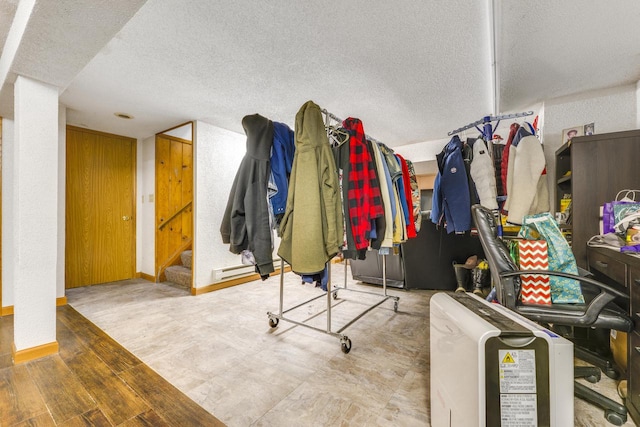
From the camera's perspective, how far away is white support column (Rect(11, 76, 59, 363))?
1699 mm

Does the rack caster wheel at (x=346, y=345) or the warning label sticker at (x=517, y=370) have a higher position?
the warning label sticker at (x=517, y=370)

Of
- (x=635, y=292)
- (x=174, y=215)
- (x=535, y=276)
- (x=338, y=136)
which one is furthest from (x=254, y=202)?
(x=174, y=215)

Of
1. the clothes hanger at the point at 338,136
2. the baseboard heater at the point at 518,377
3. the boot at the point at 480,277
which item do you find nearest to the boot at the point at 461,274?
the boot at the point at 480,277

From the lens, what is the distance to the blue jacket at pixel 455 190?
2.29 metres

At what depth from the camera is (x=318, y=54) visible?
1.96 m

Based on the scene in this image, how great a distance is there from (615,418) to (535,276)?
2.12ft

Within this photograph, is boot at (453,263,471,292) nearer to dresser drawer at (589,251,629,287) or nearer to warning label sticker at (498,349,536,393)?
dresser drawer at (589,251,629,287)

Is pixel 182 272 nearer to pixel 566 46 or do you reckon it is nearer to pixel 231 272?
pixel 231 272

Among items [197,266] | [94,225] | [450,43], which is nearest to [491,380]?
[450,43]

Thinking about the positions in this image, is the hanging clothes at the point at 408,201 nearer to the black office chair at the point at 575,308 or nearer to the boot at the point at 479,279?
the black office chair at the point at 575,308

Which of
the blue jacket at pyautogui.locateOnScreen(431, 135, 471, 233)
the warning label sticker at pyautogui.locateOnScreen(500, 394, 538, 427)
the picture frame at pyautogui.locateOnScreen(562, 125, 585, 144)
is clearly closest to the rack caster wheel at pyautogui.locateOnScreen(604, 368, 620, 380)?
the blue jacket at pyautogui.locateOnScreen(431, 135, 471, 233)

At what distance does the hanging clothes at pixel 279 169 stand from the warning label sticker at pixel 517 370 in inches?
51.2

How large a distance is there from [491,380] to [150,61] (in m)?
2.72

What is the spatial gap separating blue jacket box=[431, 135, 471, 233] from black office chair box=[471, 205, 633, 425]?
0.80 meters
